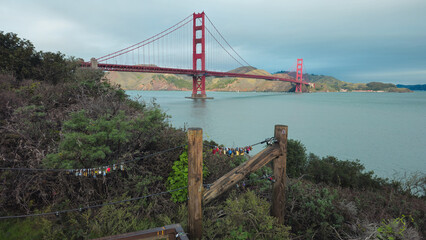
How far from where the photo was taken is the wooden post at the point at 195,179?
3.33m

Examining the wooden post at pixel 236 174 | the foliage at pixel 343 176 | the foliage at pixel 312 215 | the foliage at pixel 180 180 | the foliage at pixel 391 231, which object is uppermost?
the wooden post at pixel 236 174

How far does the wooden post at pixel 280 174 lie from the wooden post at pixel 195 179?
1.42 metres

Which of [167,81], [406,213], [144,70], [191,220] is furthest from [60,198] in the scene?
[167,81]

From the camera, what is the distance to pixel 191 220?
3490mm

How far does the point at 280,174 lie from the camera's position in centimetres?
411

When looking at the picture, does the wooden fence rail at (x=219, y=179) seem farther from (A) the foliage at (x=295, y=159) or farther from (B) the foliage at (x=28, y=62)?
(B) the foliage at (x=28, y=62)

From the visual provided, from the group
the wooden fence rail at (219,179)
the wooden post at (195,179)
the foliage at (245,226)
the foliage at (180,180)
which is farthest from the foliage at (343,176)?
the wooden post at (195,179)

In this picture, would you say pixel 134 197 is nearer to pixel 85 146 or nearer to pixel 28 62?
pixel 85 146

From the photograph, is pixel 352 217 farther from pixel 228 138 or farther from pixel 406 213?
pixel 228 138

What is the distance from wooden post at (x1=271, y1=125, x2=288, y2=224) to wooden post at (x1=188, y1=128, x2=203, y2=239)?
1418 mm

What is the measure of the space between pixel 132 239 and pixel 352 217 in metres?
4.10

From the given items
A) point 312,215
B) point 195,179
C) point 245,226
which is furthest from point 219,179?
point 312,215

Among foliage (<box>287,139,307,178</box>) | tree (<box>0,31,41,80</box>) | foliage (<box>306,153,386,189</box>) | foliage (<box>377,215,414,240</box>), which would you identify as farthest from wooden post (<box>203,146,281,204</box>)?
tree (<box>0,31,41,80</box>)

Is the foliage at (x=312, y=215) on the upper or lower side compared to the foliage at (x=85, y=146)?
lower
